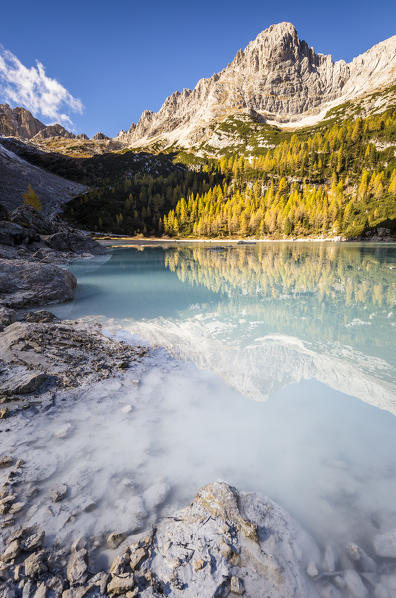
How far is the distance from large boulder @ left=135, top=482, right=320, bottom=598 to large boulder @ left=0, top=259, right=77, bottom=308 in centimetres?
1050

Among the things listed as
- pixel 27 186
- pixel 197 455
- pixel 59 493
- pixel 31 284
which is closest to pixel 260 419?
pixel 197 455

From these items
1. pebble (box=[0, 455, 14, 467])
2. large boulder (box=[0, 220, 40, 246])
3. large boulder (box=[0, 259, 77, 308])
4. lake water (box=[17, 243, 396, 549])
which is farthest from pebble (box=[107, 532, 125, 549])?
large boulder (box=[0, 220, 40, 246])

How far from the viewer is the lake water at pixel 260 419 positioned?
281 cm

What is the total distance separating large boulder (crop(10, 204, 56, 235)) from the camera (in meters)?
31.2

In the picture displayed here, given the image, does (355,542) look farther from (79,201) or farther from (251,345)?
(79,201)

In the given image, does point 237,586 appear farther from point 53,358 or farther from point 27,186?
point 27,186

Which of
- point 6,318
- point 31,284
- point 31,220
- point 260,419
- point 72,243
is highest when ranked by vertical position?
point 31,220

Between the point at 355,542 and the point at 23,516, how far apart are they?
10.4 ft

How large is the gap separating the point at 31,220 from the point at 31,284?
96.3ft

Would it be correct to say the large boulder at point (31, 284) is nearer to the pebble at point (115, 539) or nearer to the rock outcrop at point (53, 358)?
the rock outcrop at point (53, 358)

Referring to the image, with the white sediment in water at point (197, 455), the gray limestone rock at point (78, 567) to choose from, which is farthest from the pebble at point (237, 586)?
the gray limestone rock at point (78, 567)

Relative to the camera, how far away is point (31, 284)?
11.0 m

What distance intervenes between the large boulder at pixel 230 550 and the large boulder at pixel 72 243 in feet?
108

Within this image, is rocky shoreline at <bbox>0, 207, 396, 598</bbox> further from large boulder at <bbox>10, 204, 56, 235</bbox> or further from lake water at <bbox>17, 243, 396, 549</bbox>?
large boulder at <bbox>10, 204, 56, 235</bbox>
